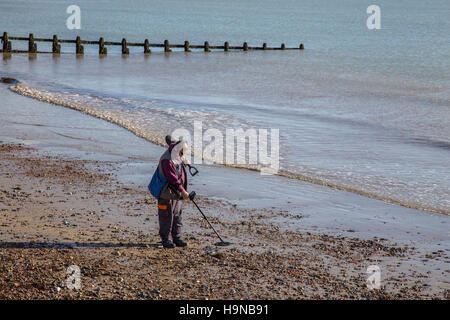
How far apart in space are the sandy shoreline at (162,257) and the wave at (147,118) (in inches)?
117

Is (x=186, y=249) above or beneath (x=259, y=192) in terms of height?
beneath

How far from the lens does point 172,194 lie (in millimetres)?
7695

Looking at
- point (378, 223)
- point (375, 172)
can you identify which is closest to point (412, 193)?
point (375, 172)

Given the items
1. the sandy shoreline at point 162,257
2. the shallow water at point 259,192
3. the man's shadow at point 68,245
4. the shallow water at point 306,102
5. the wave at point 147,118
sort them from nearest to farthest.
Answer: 1. the sandy shoreline at point 162,257
2. the man's shadow at point 68,245
3. the shallow water at point 259,192
4. the wave at point 147,118
5. the shallow water at point 306,102

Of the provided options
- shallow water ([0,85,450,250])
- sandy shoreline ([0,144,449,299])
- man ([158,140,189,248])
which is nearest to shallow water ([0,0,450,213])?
shallow water ([0,85,450,250])

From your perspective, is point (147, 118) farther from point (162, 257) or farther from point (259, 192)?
point (162, 257)

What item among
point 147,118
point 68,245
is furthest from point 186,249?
point 147,118

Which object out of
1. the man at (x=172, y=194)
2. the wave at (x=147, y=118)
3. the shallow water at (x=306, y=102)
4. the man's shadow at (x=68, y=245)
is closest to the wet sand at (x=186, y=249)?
the man's shadow at (x=68, y=245)

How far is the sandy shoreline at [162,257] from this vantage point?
21.5ft

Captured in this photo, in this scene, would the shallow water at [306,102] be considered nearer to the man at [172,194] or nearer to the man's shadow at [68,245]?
the man at [172,194]

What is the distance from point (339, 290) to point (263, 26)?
4145 inches

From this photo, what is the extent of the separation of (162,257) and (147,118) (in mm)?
12613

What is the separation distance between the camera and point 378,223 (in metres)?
9.77

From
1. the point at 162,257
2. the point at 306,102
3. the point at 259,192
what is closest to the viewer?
the point at 162,257
